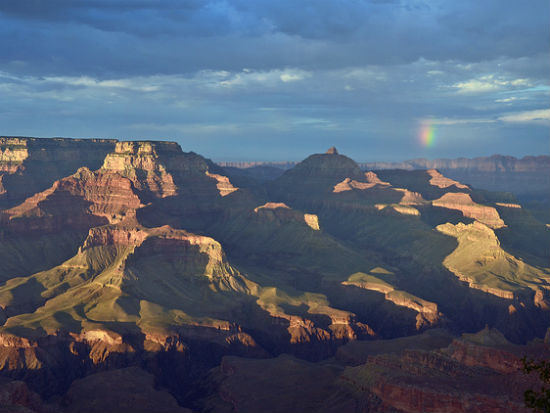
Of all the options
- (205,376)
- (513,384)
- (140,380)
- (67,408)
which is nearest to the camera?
(513,384)

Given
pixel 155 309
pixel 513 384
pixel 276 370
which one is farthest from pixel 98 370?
pixel 513 384

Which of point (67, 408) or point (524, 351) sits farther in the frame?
point (67, 408)

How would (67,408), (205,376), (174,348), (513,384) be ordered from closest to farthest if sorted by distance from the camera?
(513,384)
(67,408)
(205,376)
(174,348)

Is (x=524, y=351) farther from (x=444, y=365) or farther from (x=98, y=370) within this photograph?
(x=98, y=370)

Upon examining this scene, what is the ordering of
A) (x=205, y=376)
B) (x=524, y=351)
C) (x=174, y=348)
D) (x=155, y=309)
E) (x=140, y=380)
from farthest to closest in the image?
1. (x=155, y=309)
2. (x=174, y=348)
3. (x=205, y=376)
4. (x=140, y=380)
5. (x=524, y=351)

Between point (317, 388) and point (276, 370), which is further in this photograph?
point (276, 370)

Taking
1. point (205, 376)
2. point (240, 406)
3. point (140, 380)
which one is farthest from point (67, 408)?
point (205, 376)

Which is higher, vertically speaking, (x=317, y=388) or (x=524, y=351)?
(x=524, y=351)

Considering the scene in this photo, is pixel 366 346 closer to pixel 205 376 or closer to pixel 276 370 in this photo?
pixel 276 370

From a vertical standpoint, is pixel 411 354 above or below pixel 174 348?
above
